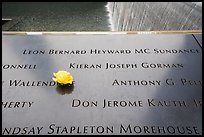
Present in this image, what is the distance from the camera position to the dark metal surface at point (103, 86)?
228 centimetres

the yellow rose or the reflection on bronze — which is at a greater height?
the yellow rose

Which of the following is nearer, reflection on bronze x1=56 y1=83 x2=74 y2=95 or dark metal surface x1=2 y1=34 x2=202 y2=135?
dark metal surface x1=2 y1=34 x2=202 y2=135

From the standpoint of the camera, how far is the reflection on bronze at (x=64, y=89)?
265cm

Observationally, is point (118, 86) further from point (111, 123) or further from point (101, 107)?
point (111, 123)

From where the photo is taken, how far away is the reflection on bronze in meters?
2.65

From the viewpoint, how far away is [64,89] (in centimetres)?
269

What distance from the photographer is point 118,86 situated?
8.92ft

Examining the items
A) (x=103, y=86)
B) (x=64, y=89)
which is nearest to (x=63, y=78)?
(x=64, y=89)

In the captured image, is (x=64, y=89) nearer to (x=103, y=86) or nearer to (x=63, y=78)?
(x=63, y=78)

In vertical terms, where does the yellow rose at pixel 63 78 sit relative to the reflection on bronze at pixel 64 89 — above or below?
above

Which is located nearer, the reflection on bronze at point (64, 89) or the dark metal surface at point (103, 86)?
the dark metal surface at point (103, 86)

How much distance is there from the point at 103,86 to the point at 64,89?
0.35 m

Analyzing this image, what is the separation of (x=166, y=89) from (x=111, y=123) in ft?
2.19

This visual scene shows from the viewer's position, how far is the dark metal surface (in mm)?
2277
